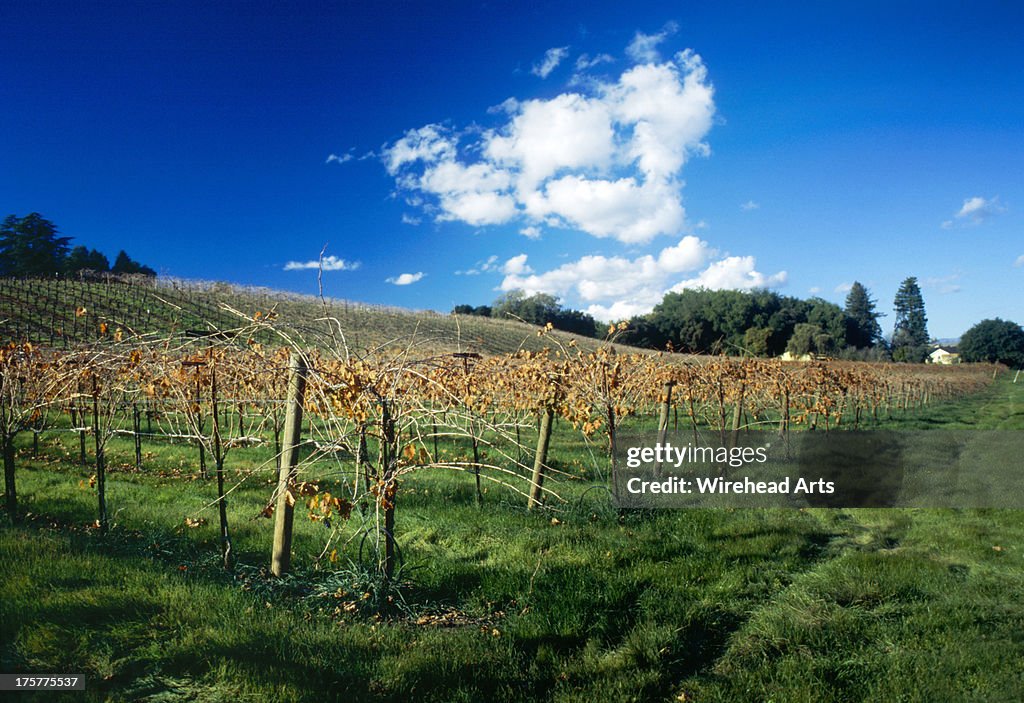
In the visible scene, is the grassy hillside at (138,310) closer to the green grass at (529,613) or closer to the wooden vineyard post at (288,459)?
the green grass at (529,613)

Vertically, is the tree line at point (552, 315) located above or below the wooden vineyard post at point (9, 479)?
above

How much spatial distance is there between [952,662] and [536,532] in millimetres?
2983

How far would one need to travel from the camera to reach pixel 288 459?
11.7ft

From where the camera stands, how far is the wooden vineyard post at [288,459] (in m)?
3.49

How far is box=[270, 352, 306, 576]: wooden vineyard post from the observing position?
3.49 metres

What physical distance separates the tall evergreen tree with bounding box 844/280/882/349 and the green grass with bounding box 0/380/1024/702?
181 ft

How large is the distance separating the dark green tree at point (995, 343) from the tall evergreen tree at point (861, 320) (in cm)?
802

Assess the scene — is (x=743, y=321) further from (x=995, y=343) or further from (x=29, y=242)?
(x=29, y=242)

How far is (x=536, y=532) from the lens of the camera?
16.3ft

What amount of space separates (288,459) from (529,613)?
1.86 meters

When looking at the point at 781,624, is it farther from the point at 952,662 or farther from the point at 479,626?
the point at 479,626

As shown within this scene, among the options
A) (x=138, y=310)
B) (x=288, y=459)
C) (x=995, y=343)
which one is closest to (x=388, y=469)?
(x=288, y=459)

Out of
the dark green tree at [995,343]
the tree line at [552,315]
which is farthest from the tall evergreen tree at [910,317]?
the tree line at [552,315]

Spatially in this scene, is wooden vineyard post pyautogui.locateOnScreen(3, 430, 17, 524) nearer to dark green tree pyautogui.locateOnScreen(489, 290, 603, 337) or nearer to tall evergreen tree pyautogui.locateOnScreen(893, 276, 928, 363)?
dark green tree pyautogui.locateOnScreen(489, 290, 603, 337)
